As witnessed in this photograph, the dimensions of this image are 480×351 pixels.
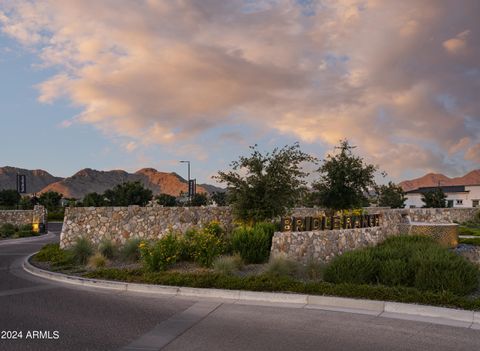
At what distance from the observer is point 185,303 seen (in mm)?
10773

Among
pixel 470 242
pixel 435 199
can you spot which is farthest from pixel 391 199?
pixel 470 242

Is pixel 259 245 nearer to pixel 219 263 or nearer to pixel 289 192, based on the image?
pixel 219 263

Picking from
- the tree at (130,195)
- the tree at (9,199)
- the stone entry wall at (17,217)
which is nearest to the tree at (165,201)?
the tree at (130,195)

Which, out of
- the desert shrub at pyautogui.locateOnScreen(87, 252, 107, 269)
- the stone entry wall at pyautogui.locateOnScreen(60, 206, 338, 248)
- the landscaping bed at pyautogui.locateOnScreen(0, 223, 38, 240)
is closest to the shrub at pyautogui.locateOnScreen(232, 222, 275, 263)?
the desert shrub at pyautogui.locateOnScreen(87, 252, 107, 269)

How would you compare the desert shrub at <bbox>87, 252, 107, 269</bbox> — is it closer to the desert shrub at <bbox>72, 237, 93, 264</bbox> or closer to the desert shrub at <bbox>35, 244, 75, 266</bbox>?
the desert shrub at <bbox>72, 237, 93, 264</bbox>

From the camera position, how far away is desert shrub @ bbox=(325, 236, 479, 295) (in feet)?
35.8

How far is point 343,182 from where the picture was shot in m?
29.5

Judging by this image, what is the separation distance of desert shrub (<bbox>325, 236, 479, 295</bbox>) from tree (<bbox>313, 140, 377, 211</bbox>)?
1589 centimetres

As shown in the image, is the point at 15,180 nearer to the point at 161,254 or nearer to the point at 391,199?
the point at 391,199

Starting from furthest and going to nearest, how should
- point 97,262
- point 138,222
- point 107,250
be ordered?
point 138,222
point 107,250
point 97,262

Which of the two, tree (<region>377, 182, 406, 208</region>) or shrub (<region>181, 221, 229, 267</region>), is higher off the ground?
tree (<region>377, 182, 406, 208</region>)

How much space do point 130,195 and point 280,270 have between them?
54709mm

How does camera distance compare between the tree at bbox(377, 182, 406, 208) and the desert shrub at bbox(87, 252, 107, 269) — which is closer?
the desert shrub at bbox(87, 252, 107, 269)

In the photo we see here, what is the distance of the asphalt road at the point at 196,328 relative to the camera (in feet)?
24.6
